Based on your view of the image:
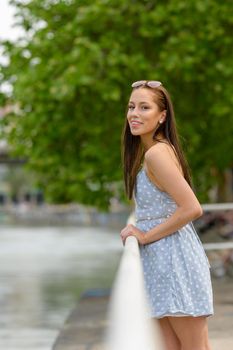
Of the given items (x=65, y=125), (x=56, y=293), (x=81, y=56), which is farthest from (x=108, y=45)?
(x=56, y=293)

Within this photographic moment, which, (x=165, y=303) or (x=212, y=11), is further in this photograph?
(x=212, y=11)

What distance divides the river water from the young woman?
20.6 ft

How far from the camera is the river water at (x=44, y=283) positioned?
38.4ft

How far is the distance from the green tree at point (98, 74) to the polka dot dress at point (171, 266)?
34.0 ft

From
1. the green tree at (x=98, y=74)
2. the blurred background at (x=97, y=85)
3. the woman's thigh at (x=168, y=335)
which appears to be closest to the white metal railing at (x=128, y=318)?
the woman's thigh at (x=168, y=335)

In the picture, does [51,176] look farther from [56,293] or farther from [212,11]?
[212,11]

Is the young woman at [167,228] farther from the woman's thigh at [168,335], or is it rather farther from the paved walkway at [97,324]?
the paved walkway at [97,324]

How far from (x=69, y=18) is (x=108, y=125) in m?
1.74

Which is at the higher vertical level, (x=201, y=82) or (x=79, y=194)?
(x=201, y=82)

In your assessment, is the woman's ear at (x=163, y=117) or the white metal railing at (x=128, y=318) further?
the woman's ear at (x=163, y=117)

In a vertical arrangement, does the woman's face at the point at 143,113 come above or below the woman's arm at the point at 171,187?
above

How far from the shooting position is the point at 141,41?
16141 mm

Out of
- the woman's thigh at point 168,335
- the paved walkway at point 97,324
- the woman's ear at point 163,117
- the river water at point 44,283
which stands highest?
the woman's ear at point 163,117

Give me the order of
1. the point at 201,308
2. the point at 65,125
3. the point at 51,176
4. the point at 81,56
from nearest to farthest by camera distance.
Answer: the point at 201,308 → the point at 81,56 → the point at 65,125 → the point at 51,176
